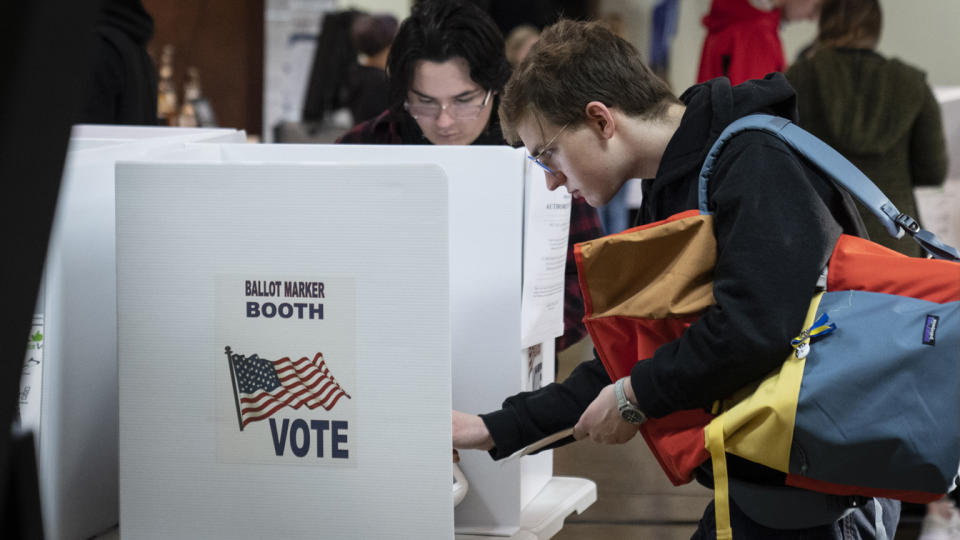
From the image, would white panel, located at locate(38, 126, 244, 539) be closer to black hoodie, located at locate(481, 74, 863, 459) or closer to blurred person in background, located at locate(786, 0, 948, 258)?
black hoodie, located at locate(481, 74, 863, 459)

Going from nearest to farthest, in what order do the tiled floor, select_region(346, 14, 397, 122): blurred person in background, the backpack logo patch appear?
the backpack logo patch
the tiled floor
select_region(346, 14, 397, 122): blurred person in background

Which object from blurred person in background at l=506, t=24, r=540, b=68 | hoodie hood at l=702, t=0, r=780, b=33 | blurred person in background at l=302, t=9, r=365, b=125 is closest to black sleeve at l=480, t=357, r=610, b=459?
hoodie hood at l=702, t=0, r=780, b=33

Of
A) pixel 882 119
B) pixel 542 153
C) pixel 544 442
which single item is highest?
pixel 882 119

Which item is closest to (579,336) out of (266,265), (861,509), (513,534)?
(513,534)

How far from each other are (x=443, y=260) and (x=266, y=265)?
0.64 ft

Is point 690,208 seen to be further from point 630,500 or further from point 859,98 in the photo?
point 859,98

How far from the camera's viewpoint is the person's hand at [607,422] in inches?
41.9

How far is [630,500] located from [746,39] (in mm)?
2725

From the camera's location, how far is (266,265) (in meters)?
1.06

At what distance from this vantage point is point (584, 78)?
44.2 inches

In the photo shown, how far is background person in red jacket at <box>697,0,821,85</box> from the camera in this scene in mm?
3994

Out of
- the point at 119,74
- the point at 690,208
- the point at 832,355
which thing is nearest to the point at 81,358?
the point at 690,208

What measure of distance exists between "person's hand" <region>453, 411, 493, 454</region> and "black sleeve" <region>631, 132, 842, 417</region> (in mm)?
301

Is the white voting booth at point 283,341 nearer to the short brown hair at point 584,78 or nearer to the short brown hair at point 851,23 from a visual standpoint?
the short brown hair at point 584,78
